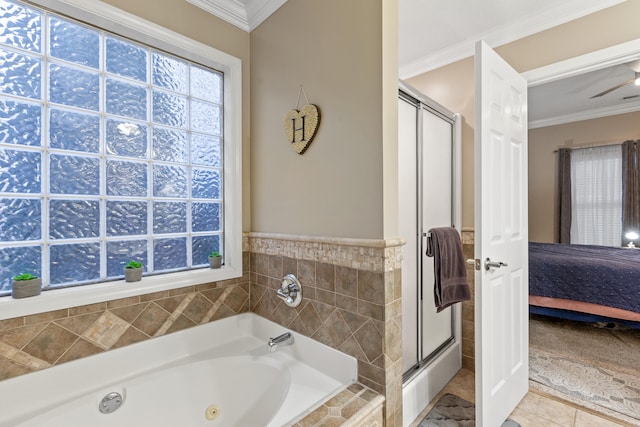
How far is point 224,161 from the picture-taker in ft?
6.39

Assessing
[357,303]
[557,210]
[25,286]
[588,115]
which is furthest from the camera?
[557,210]

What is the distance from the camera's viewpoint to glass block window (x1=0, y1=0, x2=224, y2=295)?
131 cm

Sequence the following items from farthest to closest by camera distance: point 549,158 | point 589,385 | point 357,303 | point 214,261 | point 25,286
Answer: point 549,158, point 589,385, point 214,261, point 357,303, point 25,286

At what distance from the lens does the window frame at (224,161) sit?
4.35ft

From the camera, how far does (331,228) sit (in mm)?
1488

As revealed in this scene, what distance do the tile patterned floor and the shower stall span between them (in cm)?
14

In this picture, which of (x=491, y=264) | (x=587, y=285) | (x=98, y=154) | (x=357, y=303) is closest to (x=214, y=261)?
(x=98, y=154)

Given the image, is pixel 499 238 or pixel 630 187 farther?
pixel 630 187

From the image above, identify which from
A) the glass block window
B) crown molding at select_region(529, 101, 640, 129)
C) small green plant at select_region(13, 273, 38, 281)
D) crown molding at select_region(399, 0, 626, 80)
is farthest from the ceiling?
crown molding at select_region(529, 101, 640, 129)

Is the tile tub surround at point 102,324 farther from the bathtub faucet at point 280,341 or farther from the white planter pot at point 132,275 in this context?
the bathtub faucet at point 280,341

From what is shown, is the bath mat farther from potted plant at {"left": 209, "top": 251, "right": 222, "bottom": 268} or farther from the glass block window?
the glass block window

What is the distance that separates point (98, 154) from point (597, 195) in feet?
20.9

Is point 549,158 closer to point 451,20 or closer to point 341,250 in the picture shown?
point 451,20

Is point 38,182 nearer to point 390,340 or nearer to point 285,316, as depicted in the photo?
point 285,316
